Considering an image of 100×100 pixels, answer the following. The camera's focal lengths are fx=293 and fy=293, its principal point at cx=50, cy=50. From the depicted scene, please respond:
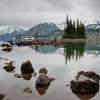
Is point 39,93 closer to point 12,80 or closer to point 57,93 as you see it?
point 57,93

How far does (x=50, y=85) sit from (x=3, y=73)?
12.0m

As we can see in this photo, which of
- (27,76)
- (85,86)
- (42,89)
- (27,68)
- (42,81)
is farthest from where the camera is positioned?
(27,68)

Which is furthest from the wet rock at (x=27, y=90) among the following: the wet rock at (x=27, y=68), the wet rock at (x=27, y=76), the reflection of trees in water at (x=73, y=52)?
the reflection of trees in water at (x=73, y=52)

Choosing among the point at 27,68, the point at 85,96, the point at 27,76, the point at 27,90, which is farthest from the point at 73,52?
the point at 85,96

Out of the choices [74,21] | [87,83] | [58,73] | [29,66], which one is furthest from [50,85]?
[74,21]

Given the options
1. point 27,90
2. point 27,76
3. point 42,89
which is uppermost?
point 27,90

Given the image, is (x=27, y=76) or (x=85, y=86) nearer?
(x=85, y=86)

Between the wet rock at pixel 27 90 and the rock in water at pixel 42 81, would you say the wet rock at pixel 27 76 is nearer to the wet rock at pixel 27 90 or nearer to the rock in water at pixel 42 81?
the rock in water at pixel 42 81

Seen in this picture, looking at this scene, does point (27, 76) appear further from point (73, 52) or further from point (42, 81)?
point (73, 52)

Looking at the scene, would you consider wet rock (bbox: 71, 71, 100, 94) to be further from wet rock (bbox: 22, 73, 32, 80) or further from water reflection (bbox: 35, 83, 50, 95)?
wet rock (bbox: 22, 73, 32, 80)

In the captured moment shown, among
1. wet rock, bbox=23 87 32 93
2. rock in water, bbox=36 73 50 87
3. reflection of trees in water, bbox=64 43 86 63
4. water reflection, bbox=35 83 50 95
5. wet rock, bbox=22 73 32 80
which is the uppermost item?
rock in water, bbox=36 73 50 87

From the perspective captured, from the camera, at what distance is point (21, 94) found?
29.9 meters

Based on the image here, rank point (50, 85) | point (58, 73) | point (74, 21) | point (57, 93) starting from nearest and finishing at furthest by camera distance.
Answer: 1. point (57, 93)
2. point (50, 85)
3. point (58, 73)
4. point (74, 21)

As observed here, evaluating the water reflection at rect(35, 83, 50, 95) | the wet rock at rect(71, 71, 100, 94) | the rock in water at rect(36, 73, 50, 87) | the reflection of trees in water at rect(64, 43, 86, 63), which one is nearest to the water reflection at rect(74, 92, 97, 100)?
the wet rock at rect(71, 71, 100, 94)
